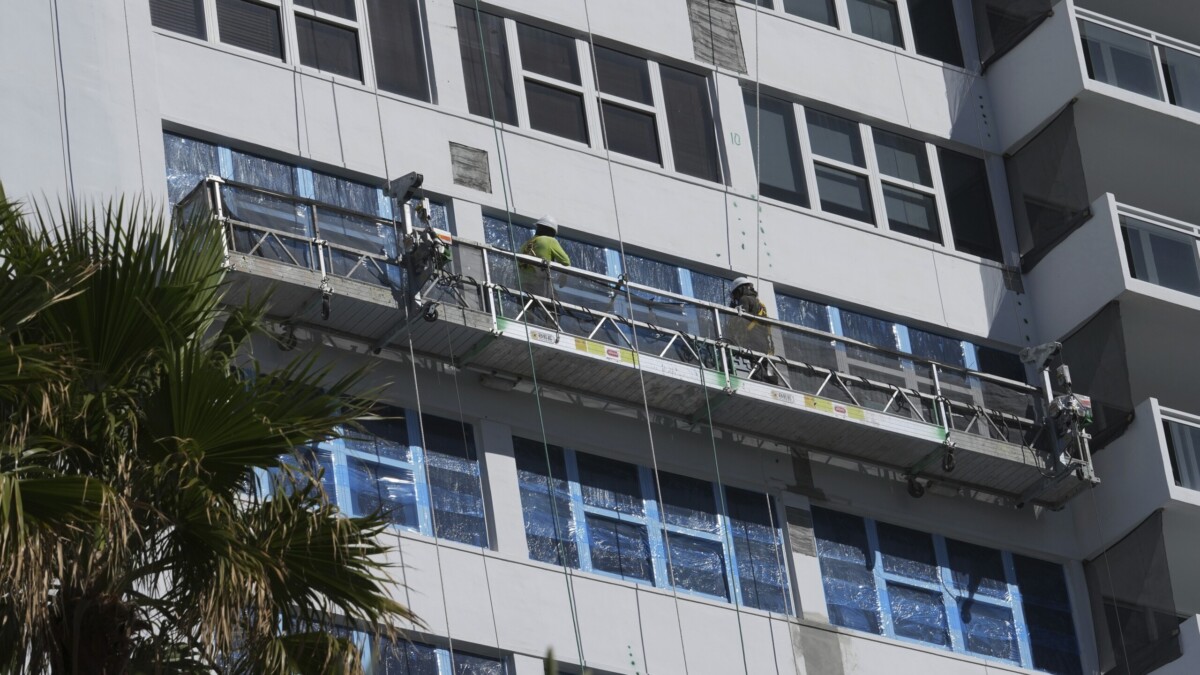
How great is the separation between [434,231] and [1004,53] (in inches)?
413

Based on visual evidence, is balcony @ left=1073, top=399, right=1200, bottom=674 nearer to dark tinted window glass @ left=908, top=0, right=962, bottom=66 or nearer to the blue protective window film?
dark tinted window glass @ left=908, top=0, right=962, bottom=66

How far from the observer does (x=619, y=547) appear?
28.7 m

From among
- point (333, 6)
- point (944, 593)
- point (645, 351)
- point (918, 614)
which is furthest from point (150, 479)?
point (944, 593)

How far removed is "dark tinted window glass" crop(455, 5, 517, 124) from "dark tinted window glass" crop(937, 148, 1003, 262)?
20.9 feet

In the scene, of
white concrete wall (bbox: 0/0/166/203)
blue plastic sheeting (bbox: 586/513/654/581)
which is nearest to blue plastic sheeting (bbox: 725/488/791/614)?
blue plastic sheeting (bbox: 586/513/654/581)

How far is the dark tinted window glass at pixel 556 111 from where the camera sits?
30.4 metres

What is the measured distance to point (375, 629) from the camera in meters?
16.8

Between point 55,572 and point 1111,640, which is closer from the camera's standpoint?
point 55,572

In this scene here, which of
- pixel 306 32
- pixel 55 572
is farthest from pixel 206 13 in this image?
pixel 55 572

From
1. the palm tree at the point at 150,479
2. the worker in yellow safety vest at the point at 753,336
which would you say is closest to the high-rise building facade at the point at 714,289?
the worker in yellow safety vest at the point at 753,336

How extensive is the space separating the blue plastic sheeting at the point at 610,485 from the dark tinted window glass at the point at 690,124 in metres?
3.93

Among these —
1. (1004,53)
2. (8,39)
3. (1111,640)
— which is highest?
(1004,53)

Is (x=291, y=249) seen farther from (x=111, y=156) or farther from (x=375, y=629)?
(x=375, y=629)

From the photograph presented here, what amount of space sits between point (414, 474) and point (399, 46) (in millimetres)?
4922
